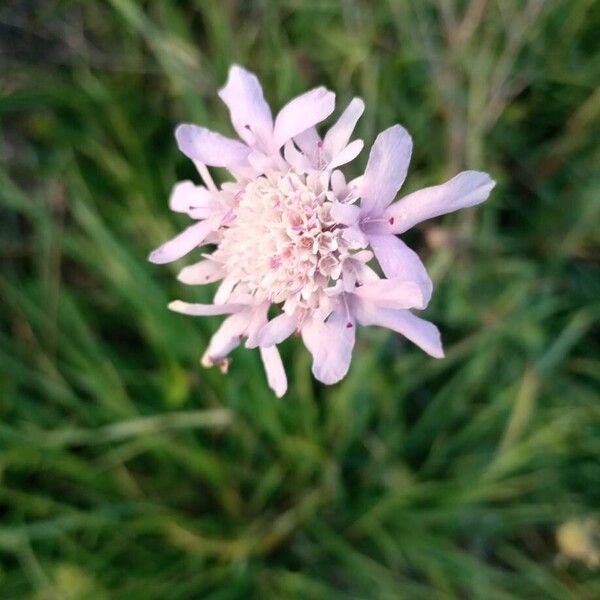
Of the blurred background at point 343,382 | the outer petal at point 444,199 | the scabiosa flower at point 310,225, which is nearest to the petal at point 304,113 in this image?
the scabiosa flower at point 310,225

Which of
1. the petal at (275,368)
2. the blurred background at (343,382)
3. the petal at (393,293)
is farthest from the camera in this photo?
the blurred background at (343,382)

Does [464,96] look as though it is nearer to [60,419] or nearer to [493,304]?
[493,304]

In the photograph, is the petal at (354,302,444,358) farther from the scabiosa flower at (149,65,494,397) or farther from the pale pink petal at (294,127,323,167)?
the pale pink petal at (294,127,323,167)

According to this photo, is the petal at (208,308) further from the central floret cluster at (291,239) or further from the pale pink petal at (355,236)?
the pale pink petal at (355,236)

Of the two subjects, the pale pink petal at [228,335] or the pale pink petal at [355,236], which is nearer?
the pale pink petal at [355,236]

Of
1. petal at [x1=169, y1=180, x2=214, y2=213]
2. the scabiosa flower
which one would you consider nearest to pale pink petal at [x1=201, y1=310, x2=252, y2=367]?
the scabiosa flower

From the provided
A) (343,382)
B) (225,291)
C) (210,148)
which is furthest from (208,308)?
(343,382)

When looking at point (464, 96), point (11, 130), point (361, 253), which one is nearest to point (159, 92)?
point (11, 130)
